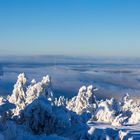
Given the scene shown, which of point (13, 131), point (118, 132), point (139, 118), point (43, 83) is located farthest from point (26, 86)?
point (13, 131)

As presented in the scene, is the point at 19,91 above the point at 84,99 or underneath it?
above

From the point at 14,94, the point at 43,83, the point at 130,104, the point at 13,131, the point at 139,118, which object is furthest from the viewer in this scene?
the point at 130,104

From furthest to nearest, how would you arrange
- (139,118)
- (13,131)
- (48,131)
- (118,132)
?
(139,118)
(118,132)
(48,131)
(13,131)

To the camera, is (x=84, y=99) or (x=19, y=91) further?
(x=84, y=99)

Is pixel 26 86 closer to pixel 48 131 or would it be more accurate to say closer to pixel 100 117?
pixel 100 117

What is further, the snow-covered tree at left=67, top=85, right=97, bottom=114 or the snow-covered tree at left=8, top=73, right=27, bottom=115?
the snow-covered tree at left=67, top=85, right=97, bottom=114

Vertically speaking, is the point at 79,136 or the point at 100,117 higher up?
the point at 79,136

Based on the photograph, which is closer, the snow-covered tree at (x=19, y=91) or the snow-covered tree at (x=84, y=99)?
the snow-covered tree at (x=19, y=91)

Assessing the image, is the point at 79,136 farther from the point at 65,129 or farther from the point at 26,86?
the point at 26,86

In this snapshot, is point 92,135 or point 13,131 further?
point 92,135
